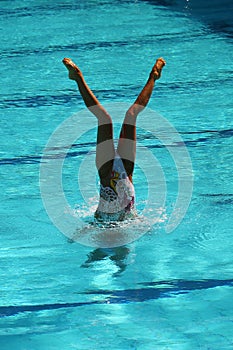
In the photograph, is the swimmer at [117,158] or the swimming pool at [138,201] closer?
the swimming pool at [138,201]

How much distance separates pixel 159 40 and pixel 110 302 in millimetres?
4694

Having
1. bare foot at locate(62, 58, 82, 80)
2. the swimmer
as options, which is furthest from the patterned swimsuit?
bare foot at locate(62, 58, 82, 80)

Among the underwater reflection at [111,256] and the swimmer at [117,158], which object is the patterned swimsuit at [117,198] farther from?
the underwater reflection at [111,256]

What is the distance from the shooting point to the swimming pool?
10.1 ft

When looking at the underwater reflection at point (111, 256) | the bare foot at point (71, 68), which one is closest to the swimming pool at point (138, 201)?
the underwater reflection at point (111, 256)

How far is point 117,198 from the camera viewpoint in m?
3.80

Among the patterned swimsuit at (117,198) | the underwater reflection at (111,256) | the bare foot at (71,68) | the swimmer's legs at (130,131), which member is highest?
the bare foot at (71,68)

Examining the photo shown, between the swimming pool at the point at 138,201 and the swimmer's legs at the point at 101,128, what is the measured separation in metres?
0.36

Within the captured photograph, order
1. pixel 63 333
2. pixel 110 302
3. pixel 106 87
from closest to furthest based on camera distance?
pixel 63 333 < pixel 110 302 < pixel 106 87

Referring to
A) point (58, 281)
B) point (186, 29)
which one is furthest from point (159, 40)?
point (58, 281)

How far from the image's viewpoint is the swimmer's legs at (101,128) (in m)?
3.66

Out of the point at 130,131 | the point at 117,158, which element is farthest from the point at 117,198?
the point at 130,131

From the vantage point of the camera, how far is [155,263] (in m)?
3.57

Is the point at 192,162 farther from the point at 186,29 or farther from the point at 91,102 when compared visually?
the point at 186,29
